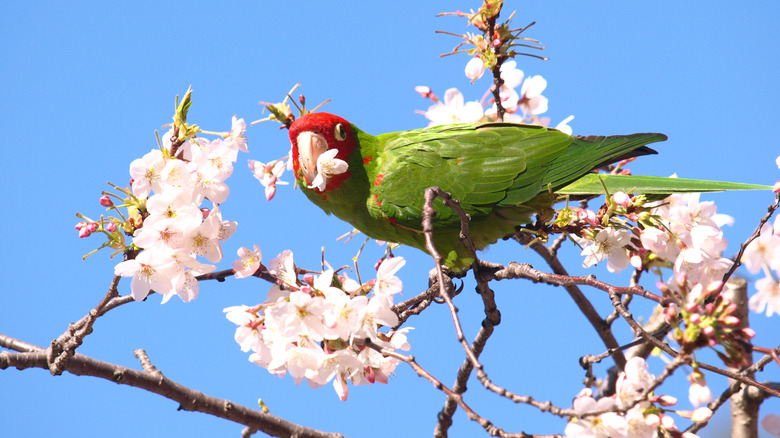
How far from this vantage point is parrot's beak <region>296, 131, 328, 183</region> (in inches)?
82.2

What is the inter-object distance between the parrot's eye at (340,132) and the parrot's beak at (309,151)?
82mm

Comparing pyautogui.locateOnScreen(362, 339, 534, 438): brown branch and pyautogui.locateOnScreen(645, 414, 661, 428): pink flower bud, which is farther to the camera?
pyautogui.locateOnScreen(645, 414, 661, 428): pink flower bud

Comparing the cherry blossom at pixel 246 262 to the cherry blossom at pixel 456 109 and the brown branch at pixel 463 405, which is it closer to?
the brown branch at pixel 463 405

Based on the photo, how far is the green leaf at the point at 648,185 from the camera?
6.86 ft

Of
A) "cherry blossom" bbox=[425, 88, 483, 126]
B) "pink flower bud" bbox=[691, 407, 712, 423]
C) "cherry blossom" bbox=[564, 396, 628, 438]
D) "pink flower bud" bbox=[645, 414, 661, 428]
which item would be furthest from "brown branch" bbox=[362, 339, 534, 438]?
"cherry blossom" bbox=[425, 88, 483, 126]

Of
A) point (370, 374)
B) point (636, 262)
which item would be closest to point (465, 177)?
point (636, 262)

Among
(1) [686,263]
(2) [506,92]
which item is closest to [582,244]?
(1) [686,263]

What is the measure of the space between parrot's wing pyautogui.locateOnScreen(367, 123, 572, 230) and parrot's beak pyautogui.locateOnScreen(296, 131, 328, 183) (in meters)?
0.29

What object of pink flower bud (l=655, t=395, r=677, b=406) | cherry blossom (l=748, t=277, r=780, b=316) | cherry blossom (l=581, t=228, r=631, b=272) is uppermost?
cherry blossom (l=748, t=277, r=780, b=316)

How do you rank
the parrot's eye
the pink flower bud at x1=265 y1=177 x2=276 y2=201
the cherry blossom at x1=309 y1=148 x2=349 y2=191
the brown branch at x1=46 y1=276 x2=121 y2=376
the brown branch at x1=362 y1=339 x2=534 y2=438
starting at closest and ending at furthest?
1. the brown branch at x1=362 y1=339 x2=534 y2=438
2. the brown branch at x1=46 y1=276 x2=121 y2=376
3. the cherry blossom at x1=309 y1=148 x2=349 y2=191
4. the parrot's eye
5. the pink flower bud at x1=265 y1=177 x2=276 y2=201

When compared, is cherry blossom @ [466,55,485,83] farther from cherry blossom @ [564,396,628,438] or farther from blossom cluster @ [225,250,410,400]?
cherry blossom @ [564,396,628,438]

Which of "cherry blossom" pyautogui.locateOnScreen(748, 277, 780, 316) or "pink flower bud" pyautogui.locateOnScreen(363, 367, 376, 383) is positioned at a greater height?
"cherry blossom" pyautogui.locateOnScreen(748, 277, 780, 316)

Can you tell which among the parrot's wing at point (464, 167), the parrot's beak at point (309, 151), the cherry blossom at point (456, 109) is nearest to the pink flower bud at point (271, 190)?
the parrot's beak at point (309, 151)

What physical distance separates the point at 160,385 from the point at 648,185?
177 cm
